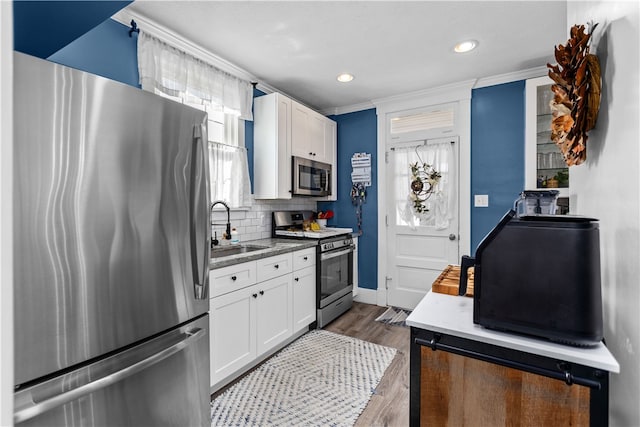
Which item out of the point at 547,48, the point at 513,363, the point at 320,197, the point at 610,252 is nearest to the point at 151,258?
the point at 513,363

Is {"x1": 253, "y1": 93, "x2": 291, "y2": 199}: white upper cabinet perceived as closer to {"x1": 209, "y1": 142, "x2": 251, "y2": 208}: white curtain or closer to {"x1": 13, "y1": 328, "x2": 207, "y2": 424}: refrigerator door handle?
{"x1": 209, "y1": 142, "x2": 251, "y2": 208}: white curtain

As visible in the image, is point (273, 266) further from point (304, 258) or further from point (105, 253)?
point (105, 253)

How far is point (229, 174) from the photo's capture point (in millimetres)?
2805

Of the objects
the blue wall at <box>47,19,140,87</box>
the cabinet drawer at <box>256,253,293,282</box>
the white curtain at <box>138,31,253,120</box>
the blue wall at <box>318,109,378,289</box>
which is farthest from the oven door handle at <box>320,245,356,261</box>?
the blue wall at <box>47,19,140,87</box>

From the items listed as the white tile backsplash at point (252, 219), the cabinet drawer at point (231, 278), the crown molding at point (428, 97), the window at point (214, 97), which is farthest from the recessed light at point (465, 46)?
the cabinet drawer at point (231, 278)

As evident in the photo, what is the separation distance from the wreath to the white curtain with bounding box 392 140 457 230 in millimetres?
28

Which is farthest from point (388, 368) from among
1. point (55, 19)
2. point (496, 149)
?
point (55, 19)

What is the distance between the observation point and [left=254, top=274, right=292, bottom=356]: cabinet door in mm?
2289

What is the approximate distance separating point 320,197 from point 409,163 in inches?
44.2

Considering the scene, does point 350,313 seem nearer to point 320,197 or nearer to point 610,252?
point 320,197

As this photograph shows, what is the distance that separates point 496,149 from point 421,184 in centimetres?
80

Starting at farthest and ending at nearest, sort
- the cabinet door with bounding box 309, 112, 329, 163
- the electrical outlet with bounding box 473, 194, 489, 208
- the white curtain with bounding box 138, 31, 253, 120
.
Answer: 1. the cabinet door with bounding box 309, 112, 329, 163
2. the electrical outlet with bounding box 473, 194, 489, 208
3. the white curtain with bounding box 138, 31, 253, 120

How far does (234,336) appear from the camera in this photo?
206 centimetres

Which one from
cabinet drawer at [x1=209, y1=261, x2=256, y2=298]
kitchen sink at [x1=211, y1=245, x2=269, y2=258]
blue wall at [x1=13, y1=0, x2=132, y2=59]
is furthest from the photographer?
kitchen sink at [x1=211, y1=245, x2=269, y2=258]
